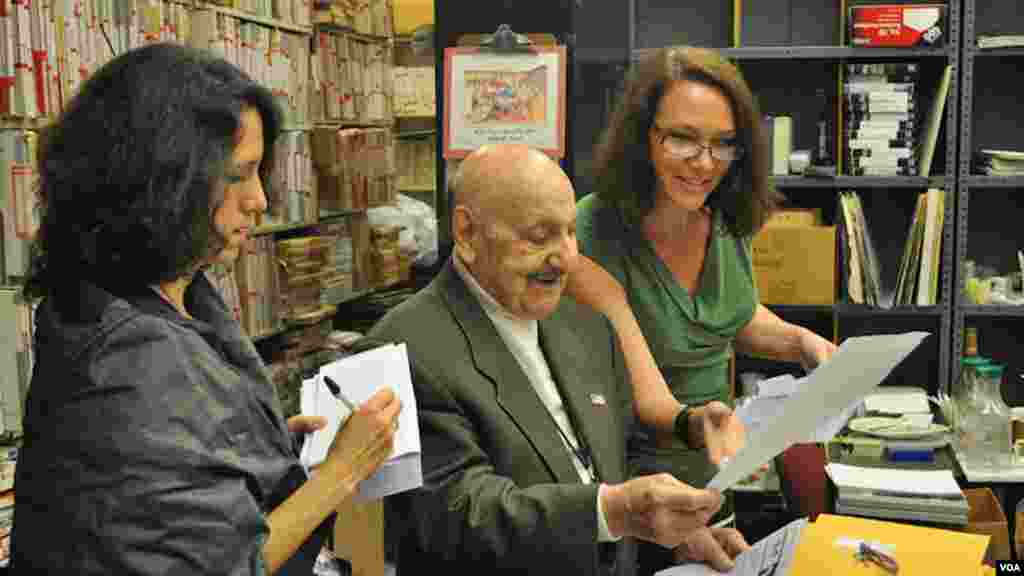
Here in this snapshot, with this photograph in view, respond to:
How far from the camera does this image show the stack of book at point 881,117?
4.33 metres

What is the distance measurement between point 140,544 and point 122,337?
225 millimetres

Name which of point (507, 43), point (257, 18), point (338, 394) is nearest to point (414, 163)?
point (257, 18)

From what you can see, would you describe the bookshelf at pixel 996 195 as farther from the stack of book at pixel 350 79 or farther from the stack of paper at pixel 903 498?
the stack of book at pixel 350 79

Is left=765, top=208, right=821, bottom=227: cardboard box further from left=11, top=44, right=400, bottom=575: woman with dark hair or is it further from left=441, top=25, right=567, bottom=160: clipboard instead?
left=11, top=44, right=400, bottom=575: woman with dark hair

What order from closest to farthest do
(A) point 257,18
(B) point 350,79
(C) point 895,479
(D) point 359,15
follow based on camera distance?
(C) point 895,479 → (A) point 257,18 → (B) point 350,79 → (D) point 359,15

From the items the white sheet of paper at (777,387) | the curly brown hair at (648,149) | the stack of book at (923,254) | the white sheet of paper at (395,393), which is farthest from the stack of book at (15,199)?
the stack of book at (923,254)

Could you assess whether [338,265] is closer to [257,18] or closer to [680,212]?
[257,18]

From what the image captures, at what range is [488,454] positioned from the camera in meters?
1.84

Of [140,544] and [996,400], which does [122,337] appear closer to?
[140,544]

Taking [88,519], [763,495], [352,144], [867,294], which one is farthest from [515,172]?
[352,144]

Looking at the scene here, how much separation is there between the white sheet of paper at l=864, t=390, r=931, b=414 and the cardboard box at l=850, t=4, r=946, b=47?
1.33 m

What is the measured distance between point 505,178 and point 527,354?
0.29m

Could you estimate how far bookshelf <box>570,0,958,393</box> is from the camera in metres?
4.38

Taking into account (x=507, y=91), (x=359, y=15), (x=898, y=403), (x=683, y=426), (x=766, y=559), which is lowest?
(x=898, y=403)
